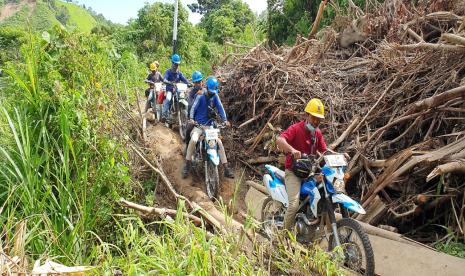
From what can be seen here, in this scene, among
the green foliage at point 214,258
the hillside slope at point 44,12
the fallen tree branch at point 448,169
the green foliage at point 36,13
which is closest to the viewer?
the green foliage at point 214,258

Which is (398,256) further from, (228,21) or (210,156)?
(228,21)

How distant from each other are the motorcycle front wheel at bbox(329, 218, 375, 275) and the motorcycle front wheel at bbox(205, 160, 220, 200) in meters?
3.23

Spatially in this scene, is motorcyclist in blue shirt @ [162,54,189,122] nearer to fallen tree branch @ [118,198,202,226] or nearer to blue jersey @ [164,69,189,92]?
blue jersey @ [164,69,189,92]

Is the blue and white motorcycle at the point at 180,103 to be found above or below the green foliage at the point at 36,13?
below

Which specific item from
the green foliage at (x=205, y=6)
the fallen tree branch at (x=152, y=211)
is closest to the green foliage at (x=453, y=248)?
the fallen tree branch at (x=152, y=211)

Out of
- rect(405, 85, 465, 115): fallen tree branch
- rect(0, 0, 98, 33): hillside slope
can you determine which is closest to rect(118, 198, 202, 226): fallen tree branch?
rect(405, 85, 465, 115): fallen tree branch

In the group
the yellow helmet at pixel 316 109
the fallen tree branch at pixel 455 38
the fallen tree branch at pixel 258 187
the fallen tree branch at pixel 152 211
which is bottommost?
the fallen tree branch at pixel 258 187

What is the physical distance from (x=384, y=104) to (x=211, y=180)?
3.39m

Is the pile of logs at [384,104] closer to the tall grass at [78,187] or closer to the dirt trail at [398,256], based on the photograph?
the dirt trail at [398,256]

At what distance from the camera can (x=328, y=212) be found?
16.2ft

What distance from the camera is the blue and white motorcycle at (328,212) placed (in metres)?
4.46

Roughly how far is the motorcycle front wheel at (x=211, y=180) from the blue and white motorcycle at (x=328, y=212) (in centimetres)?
214

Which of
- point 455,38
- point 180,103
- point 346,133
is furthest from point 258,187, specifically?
point 455,38

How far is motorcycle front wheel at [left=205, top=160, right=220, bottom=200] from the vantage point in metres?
7.73
